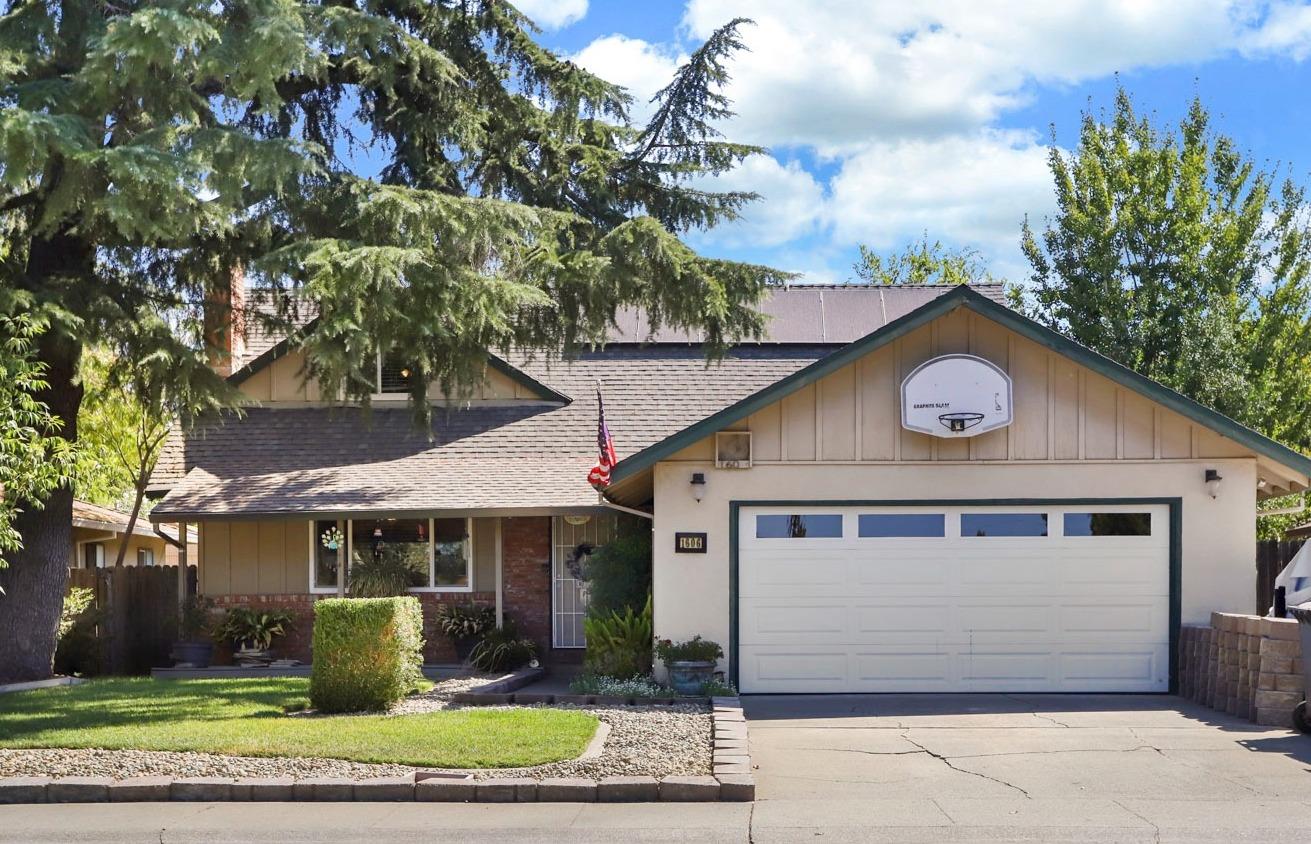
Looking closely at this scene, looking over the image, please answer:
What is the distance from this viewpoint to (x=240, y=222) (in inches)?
643

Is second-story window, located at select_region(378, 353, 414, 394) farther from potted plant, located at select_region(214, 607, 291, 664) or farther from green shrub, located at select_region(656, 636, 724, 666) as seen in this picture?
green shrub, located at select_region(656, 636, 724, 666)

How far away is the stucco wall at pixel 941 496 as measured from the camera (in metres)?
16.1

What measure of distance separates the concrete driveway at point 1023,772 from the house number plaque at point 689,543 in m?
1.95

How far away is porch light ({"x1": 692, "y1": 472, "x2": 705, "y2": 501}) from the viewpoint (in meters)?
16.2

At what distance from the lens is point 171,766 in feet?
36.1

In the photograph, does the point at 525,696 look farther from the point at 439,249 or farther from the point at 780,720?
the point at 439,249

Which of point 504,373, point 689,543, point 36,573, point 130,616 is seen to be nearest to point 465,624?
point 504,373

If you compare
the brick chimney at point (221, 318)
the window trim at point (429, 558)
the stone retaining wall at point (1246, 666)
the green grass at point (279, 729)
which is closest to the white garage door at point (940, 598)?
the stone retaining wall at point (1246, 666)

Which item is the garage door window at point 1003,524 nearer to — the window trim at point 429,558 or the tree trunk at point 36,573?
the window trim at point 429,558

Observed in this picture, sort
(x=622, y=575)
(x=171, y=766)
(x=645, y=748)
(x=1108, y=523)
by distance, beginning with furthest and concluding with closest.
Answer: (x=622, y=575)
(x=1108, y=523)
(x=645, y=748)
(x=171, y=766)

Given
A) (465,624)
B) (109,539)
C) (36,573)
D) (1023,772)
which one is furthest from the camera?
(109,539)

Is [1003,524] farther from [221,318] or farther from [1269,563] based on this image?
[221,318]

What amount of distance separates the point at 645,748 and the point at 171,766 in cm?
372

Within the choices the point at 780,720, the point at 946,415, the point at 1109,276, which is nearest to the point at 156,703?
the point at 780,720
